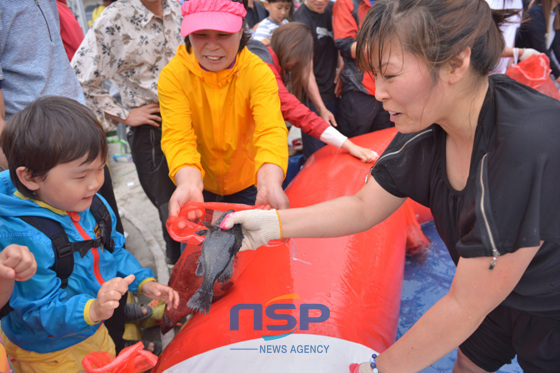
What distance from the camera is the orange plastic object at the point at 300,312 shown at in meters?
1.40

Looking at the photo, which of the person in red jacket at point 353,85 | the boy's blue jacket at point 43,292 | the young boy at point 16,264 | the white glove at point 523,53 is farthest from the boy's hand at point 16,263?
the white glove at point 523,53

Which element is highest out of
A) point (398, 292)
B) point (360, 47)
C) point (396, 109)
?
point (360, 47)

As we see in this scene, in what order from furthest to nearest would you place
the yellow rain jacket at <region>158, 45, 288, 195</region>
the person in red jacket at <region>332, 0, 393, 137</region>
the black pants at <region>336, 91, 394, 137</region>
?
the black pants at <region>336, 91, 394, 137</region>
the person in red jacket at <region>332, 0, 393, 137</region>
the yellow rain jacket at <region>158, 45, 288, 195</region>

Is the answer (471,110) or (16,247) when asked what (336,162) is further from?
(16,247)

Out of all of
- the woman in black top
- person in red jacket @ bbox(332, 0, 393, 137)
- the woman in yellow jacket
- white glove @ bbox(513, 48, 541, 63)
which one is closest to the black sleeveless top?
the woman in black top

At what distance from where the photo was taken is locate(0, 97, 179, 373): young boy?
1.28 metres

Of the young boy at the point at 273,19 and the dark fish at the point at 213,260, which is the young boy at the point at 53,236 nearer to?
the dark fish at the point at 213,260

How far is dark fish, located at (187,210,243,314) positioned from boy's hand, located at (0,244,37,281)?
45cm

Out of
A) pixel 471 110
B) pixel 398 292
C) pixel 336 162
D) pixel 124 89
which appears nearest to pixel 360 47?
pixel 471 110

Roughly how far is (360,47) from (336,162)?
1.55 meters

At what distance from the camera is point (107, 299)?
1.23 m

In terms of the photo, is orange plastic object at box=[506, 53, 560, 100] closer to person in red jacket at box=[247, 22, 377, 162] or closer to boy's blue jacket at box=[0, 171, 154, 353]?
person in red jacket at box=[247, 22, 377, 162]

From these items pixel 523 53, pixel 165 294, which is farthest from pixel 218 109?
pixel 523 53

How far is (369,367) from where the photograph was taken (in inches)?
49.2
